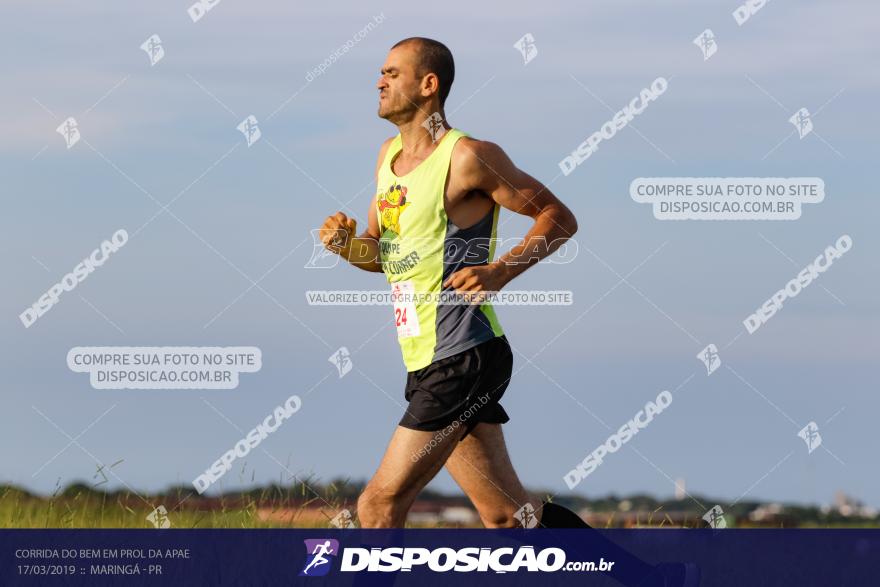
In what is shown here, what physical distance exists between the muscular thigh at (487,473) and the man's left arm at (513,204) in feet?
2.50

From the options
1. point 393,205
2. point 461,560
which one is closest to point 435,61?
point 393,205

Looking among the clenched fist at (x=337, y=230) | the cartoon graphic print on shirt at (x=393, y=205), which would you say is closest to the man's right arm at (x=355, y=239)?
the clenched fist at (x=337, y=230)

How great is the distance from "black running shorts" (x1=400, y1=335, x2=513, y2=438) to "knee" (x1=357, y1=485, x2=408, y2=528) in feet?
1.15

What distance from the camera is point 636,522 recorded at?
779 centimetres

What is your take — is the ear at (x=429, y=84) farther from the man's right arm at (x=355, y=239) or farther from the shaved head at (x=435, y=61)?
the man's right arm at (x=355, y=239)

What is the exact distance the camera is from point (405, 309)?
6.25 m

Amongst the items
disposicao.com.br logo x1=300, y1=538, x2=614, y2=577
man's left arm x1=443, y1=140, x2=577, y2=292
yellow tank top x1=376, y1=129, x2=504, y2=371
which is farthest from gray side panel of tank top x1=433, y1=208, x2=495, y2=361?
disposicao.com.br logo x1=300, y1=538, x2=614, y2=577

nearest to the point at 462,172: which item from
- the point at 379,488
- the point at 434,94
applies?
the point at 434,94

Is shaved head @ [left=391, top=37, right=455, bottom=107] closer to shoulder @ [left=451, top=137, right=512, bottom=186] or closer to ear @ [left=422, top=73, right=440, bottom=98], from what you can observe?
ear @ [left=422, top=73, right=440, bottom=98]

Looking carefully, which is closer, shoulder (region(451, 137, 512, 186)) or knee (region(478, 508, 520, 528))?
shoulder (region(451, 137, 512, 186))

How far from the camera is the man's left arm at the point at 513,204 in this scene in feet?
20.0

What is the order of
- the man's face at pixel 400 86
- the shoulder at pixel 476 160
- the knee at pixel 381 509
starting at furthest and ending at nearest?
the man's face at pixel 400 86 < the shoulder at pixel 476 160 < the knee at pixel 381 509

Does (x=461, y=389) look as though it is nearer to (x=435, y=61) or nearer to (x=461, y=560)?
(x=461, y=560)

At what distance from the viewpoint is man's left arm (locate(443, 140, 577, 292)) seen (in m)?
6.11
